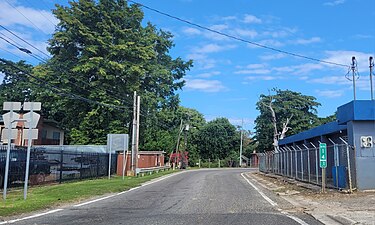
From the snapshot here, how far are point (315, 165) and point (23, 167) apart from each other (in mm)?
15537

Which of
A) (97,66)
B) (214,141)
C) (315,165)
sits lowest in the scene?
(315,165)

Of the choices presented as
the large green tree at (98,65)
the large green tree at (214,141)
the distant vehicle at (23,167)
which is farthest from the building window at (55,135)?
the distant vehicle at (23,167)

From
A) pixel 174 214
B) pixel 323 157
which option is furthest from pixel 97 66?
pixel 174 214

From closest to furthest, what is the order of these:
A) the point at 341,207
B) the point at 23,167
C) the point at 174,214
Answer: the point at 174,214, the point at 341,207, the point at 23,167

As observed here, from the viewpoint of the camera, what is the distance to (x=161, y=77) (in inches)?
2000

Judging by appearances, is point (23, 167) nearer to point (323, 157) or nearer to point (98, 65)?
point (323, 157)

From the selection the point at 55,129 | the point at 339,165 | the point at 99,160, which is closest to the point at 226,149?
the point at 55,129

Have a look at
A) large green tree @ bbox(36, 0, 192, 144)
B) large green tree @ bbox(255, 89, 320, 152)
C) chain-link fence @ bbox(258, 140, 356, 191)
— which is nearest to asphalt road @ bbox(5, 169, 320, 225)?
chain-link fence @ bbox(258, 140, 356, 191)

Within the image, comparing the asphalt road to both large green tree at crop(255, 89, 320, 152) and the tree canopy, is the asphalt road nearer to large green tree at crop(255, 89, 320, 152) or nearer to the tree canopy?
the tree canopy

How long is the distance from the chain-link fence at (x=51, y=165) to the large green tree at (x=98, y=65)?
1281 centimetres

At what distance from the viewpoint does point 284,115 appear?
224 ft

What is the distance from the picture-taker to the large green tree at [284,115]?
218ft

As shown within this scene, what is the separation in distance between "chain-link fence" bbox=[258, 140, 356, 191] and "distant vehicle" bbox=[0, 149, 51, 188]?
14.5 metres

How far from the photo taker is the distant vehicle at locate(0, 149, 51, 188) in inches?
754
